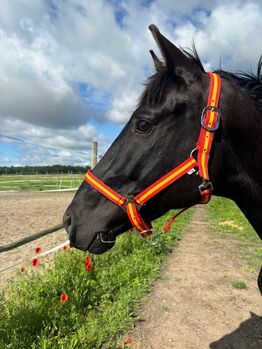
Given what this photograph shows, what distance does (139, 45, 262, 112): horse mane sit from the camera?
191 cm

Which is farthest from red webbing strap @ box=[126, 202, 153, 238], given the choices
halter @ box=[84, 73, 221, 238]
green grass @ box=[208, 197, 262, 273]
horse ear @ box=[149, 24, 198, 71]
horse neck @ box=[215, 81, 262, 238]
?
green grass @ box=[208, 197, 262, 273]

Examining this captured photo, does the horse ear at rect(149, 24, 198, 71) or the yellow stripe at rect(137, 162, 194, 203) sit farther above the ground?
the horse ear at rect(149, 24, 198, 71)

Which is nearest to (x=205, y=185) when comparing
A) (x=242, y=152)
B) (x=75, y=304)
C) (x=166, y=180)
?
(x=166, y=180)

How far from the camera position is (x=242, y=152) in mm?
1958

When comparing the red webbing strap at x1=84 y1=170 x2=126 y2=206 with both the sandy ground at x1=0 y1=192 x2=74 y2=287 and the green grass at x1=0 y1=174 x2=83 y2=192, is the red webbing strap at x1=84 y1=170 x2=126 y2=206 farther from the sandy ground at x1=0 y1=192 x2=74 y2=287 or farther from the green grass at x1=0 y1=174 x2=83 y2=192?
the green grass at x1=0 y1=174 x2=83 y2=192

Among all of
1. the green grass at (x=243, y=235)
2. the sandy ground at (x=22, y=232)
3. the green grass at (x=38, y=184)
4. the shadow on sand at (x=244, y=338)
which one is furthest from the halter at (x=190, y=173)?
the green grass at (x=38, y=184)

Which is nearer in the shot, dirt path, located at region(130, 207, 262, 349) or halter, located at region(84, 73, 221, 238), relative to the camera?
halter, located at region(84, 73, 221, 238)

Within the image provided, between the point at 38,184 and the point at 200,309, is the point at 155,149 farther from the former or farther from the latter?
the point at 38,184

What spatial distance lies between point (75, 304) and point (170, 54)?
10.3ft

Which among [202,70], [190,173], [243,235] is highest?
[202,70]

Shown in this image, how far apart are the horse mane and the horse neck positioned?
0.30ft

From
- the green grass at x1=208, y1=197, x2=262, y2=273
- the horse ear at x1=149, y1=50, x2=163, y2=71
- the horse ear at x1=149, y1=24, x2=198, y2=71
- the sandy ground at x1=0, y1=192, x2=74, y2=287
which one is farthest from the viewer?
the green grass at x1=208, y1=197, x2=262, y2=273

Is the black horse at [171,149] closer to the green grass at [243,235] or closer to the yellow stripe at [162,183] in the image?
the yellow stripe at [162,183]

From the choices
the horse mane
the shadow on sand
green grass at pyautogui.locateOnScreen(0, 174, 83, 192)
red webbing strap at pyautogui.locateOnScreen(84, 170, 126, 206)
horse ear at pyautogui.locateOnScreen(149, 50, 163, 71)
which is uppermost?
horse ear at pyautogui.locateOnScreen(149, 50, 163, 71)
